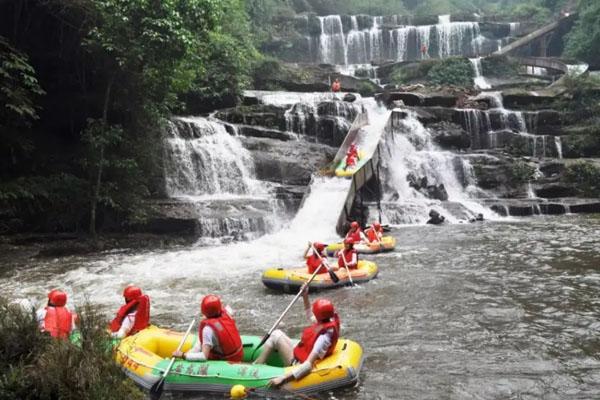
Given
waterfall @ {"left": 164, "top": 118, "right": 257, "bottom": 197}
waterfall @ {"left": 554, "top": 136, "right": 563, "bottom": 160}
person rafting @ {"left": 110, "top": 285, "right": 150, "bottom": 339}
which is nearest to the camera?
person rafting @ {"left": 110, "top": 285, "right": 150, "bottom": 339}

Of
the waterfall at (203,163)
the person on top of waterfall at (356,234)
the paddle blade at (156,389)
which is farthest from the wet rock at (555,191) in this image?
the paddle blade at (156,389)

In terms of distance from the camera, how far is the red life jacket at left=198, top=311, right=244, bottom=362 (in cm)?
585

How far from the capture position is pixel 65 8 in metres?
13.9

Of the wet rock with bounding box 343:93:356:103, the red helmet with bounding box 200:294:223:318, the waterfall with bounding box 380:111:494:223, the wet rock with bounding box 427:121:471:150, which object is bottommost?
the red helmet with bounding box 200:294:223:318

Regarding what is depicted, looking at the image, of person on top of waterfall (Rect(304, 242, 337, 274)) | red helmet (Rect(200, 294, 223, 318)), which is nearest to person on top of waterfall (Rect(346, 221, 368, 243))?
person on top of waterfall (Rect(304, 242, 337, 274))

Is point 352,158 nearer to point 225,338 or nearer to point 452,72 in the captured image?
point 225,338

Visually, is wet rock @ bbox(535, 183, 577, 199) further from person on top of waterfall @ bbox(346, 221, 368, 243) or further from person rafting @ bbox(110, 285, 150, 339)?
person rafting @ bbox(110, 285, 150, 339)

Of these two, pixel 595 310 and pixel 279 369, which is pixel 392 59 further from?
pixel 279 369

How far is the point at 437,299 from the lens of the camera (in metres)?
9.22

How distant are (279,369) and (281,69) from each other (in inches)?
1085

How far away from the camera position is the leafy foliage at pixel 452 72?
35.3m

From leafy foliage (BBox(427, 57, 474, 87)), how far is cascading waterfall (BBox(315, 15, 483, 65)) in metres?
8.13

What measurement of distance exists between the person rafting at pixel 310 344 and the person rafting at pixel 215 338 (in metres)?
0.34

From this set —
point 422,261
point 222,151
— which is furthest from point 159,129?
point 422,261
